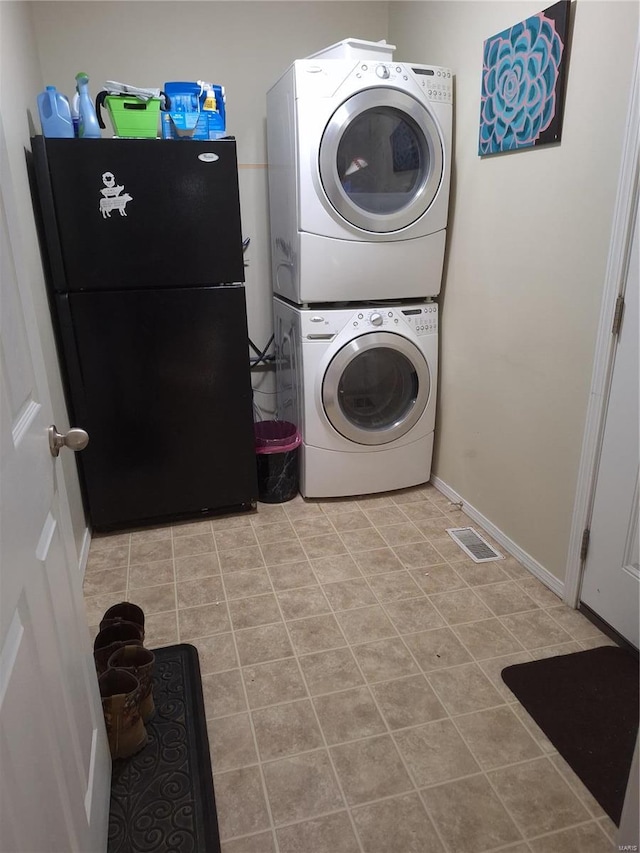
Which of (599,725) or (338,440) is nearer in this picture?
(599,725)

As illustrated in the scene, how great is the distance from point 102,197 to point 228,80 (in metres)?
1.16

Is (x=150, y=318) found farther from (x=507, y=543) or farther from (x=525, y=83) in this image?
(x=507, y=543)

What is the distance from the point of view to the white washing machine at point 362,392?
2578 millimetres

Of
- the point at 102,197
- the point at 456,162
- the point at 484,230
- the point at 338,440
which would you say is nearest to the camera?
the point at 102,197

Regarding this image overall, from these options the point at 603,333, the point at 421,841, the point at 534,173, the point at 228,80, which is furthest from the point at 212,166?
the point at 421,841

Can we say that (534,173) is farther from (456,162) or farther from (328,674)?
(328,674)

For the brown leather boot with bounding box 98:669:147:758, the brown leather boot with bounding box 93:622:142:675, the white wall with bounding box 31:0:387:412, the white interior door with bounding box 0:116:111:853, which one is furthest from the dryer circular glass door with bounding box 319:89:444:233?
the brown leather boot with bounding box 98:669:147:758

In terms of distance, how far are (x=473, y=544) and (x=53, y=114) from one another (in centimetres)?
231

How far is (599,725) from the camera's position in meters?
1.57

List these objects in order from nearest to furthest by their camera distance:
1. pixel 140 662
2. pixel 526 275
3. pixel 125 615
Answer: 1. pixel 140 662
2. pixel 125 615
3. pixel 526 275

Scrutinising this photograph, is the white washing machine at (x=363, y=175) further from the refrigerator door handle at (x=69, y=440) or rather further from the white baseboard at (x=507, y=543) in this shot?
the refrigerator door handle at (x=69, y=440)

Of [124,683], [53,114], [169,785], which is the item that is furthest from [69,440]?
[53,114]

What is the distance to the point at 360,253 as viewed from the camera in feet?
8.26

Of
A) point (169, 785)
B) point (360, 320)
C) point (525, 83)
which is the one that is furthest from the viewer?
point (360, 320)
